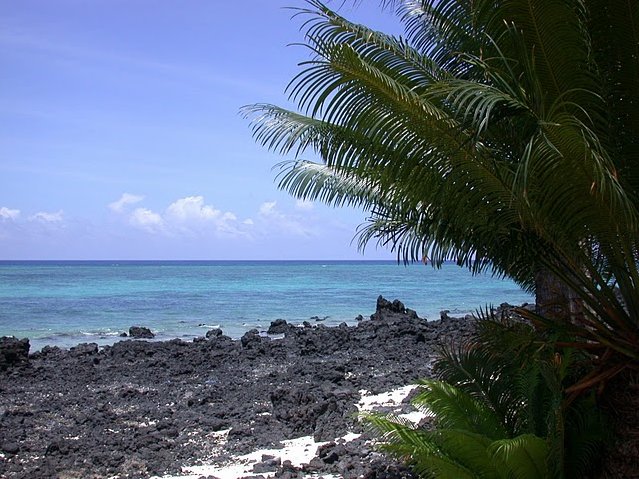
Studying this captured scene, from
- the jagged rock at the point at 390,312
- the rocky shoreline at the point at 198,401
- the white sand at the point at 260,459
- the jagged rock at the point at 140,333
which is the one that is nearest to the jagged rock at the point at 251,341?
the rocky shoreline at the point at 198,401

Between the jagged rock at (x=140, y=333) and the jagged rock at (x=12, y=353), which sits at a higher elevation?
the jagged rock at (x=12, y=353)

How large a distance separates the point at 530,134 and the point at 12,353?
44.3 feet

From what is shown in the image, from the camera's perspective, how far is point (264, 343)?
61.1 ft

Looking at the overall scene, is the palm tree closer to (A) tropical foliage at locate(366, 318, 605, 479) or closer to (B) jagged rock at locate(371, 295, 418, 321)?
(A) tropical foliage at locate(366, 318, 605, 479)

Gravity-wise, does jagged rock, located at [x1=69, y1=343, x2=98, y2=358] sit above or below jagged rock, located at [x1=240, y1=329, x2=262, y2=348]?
below

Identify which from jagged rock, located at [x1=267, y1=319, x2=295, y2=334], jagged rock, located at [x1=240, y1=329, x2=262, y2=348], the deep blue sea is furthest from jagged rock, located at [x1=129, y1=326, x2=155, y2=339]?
jagged rock, located at [x1=240, y1=329, x2=262, y2=348]

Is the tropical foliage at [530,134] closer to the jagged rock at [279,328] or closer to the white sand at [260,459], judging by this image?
the white sand at [260,459]

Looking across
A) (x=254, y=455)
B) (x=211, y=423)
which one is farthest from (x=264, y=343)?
(x=254, y=455)

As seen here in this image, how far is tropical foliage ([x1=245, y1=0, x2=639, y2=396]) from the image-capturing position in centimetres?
478

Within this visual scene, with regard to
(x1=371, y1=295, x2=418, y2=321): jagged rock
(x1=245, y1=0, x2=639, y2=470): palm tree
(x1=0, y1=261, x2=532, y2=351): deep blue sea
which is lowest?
(x1=0, y1=261, x2=532, y2=351): deep blue sea

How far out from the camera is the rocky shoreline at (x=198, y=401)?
8.23 m

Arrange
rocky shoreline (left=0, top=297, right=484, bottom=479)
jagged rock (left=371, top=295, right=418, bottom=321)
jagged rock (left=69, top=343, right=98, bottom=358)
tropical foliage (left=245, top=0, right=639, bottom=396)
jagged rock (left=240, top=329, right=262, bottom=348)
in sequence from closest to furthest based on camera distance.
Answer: tropical foliage (left=245, top=0, right=639, bottom=396) < rocky shoreline (left=0, top=297, right=484, bottom=479) < jagged rock (left=69, top=343, right=98, bottom=358) < jagged rock (left=240, top=329, right=262, bottom=348) < jagged rock (left=371, top=295, right=418, bottom=321)

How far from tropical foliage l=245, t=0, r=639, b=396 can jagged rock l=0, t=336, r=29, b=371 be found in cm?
1191

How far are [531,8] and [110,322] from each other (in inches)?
1069
